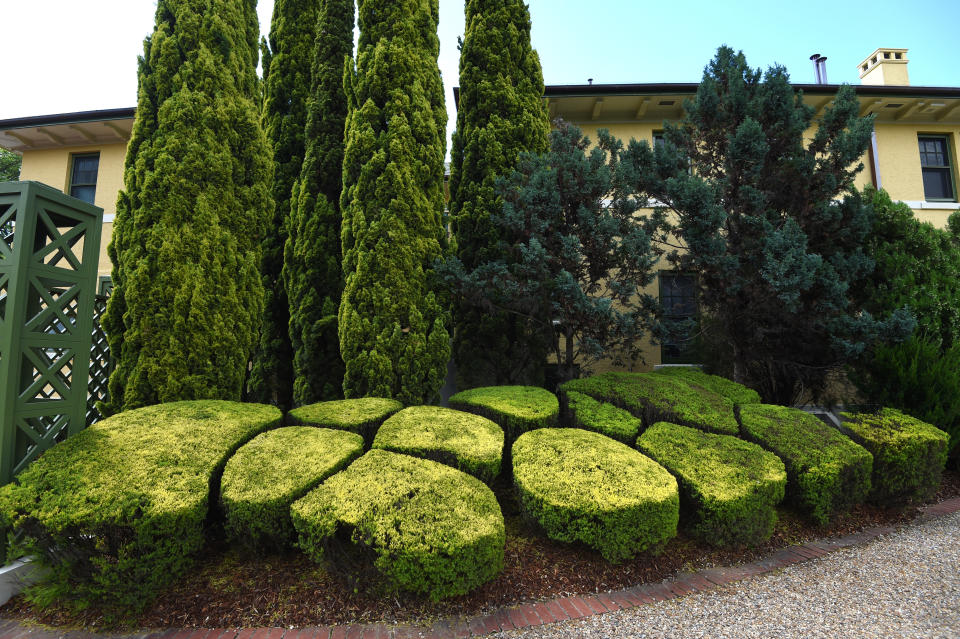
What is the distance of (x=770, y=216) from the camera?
20.6 ft

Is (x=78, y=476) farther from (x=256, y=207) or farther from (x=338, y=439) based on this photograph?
(x=256, y=207)

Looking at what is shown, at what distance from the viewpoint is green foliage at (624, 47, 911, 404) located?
5.67m

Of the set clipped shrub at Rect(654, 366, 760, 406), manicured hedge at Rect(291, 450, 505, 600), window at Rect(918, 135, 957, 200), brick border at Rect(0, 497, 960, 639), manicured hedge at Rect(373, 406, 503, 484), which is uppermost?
window at Rect(918, 135, 957, 200)

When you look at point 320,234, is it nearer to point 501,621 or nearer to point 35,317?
point 35,317

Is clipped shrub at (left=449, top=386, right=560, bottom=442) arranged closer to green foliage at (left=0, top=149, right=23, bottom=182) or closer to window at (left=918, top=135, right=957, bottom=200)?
window at (left=918, top=135, right=957, bottom=200)

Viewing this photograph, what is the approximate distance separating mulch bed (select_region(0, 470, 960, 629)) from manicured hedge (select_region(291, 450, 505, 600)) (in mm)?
180

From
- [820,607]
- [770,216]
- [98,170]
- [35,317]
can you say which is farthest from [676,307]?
[98,170]

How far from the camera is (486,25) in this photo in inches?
274

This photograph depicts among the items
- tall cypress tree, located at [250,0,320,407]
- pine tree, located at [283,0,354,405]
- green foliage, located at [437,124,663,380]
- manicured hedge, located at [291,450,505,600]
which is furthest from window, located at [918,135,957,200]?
tall cypress tree, located at [250,0,320,407]

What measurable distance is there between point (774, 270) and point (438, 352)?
428 centimetres

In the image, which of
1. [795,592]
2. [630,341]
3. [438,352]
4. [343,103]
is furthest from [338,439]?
[343,103]

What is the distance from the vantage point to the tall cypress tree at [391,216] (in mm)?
5094

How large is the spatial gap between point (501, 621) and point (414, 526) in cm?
71

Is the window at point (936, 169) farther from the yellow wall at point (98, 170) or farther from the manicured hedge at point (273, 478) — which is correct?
the yellow wall at point (98, 170)
